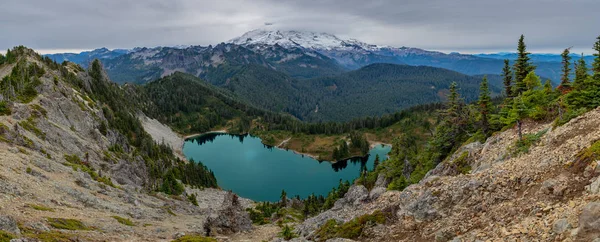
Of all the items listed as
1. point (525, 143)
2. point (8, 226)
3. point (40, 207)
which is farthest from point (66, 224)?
point (525, 143)

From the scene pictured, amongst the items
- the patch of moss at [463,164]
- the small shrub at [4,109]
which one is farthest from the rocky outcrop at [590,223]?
the small shrub at [4,109]

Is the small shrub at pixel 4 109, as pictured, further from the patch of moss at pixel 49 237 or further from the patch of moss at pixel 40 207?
the patch of moss at pixel 49 237

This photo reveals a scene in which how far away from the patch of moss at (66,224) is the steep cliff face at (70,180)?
9 centimetres

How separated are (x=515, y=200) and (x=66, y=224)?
35193 mm

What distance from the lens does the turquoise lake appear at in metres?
122

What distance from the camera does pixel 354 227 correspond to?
27484 millimetres

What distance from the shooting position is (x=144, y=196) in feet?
194

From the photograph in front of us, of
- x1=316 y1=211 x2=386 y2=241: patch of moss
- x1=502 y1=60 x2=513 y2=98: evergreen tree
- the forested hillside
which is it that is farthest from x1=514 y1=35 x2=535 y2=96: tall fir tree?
the forested hillside

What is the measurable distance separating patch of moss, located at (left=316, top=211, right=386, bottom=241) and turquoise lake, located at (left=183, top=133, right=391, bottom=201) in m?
85.7

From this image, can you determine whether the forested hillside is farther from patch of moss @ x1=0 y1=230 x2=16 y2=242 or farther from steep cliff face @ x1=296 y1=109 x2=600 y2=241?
steep cliff face @ x1=296 y1=109 x2=600 y2=241

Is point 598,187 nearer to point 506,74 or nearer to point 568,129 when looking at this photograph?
point 568,129

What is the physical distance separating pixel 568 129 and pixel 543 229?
14.1 meters

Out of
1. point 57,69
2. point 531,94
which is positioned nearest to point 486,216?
point 531,94

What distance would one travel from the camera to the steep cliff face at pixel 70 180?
29.2 metres
